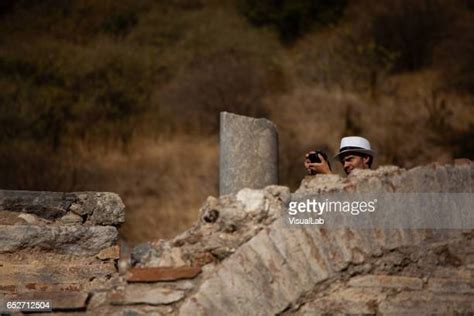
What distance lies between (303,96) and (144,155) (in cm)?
366

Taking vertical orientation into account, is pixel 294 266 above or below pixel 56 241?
below

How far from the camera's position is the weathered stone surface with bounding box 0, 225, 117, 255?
185 inches

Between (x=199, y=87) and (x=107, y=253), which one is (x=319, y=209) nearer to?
(x=107, y=253)

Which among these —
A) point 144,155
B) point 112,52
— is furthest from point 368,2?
point 144,155

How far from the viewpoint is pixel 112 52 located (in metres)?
20.0

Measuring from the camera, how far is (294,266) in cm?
390

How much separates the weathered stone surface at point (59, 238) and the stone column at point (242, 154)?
2.52 feet

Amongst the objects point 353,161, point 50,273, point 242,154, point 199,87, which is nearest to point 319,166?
point 353,161

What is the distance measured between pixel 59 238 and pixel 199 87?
13.3 meters

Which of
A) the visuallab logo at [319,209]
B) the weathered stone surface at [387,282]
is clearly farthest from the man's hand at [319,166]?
the weathered stone surface at [387,282]

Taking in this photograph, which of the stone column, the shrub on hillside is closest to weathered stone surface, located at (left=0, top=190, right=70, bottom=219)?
the stone column

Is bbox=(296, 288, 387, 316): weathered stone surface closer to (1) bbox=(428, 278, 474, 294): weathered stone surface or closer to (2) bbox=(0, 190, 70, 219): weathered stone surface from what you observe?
(1) bbox=(428, 278, 474, 294): weathered stone surface

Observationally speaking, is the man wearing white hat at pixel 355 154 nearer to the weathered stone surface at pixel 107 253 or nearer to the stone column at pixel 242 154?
the stone column at pixel 242 154

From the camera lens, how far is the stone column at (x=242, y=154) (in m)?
4.69
